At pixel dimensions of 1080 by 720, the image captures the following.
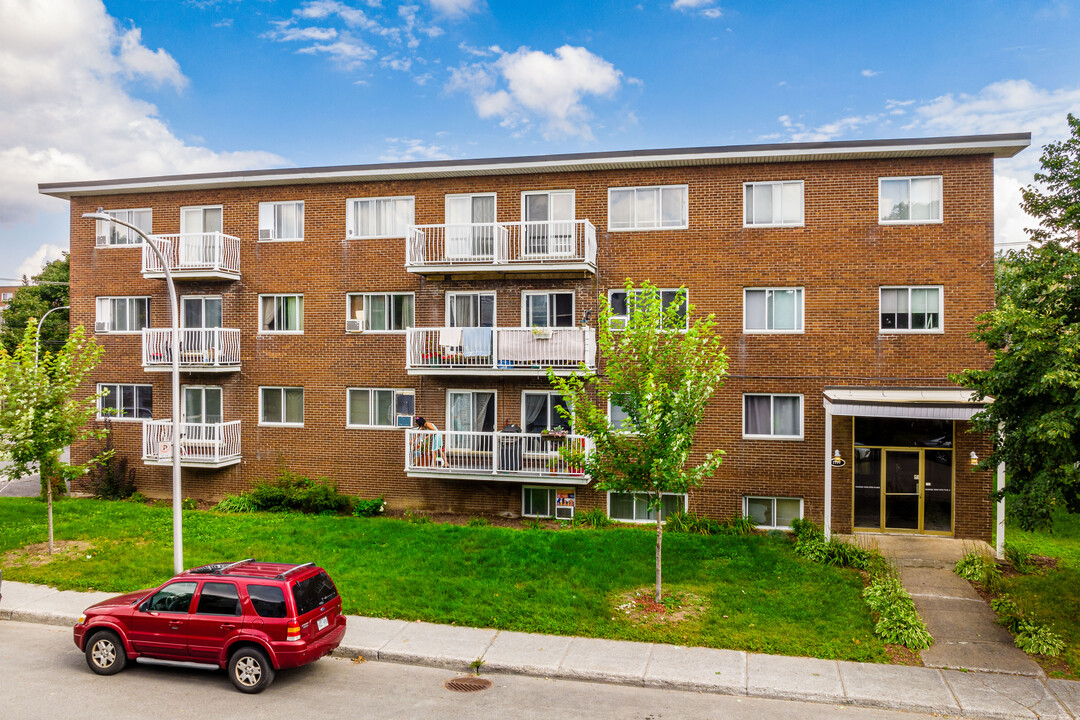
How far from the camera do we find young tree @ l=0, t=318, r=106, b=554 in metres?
14.8

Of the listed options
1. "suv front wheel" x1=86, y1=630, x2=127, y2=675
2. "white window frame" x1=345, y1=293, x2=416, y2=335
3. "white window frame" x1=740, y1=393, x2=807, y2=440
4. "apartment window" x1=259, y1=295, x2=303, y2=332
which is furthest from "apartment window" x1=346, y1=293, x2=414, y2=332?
"suv front wheel" x1=86, y1=630, x2=127, y2=675

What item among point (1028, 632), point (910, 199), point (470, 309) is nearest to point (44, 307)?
point (470, 309)

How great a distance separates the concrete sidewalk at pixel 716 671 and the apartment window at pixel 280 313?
436 inches

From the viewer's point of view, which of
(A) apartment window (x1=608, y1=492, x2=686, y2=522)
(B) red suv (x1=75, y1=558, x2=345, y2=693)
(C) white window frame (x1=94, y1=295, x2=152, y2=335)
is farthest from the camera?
(C) white window frame (x1=94, y1=295, x2=152, y2=335)

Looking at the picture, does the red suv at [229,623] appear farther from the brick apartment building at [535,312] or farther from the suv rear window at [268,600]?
the brick apartment building at [535,312]

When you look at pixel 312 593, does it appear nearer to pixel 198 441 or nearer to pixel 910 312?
pixel 198 441

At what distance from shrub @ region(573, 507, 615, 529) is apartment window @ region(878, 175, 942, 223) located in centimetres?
988

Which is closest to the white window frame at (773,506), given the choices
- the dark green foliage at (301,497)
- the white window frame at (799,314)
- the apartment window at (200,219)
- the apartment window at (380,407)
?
the white window frame at (799,314)

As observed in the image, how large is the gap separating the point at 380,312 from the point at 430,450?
439 centimetres

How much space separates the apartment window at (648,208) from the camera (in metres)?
18.0

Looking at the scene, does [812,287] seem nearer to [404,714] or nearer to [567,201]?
[567,201]

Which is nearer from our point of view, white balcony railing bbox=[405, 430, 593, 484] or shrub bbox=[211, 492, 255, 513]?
white balcony railing bbox=[405, 430, 593, 484]

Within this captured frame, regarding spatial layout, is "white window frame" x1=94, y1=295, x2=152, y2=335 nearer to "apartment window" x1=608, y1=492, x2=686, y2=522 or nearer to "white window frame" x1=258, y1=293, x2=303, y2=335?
"white window frame" x1=258, y1=293, x2=303, y2=335

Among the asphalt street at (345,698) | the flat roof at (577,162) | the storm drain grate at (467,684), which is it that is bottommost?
the storm drain grate at (467,684)
